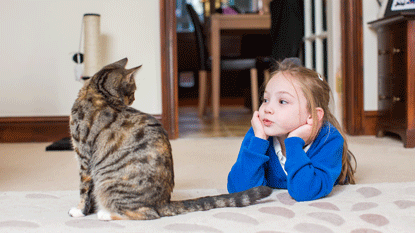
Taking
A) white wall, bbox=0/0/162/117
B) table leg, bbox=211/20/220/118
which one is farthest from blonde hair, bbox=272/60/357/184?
table leg, bbox=211/20/220/118

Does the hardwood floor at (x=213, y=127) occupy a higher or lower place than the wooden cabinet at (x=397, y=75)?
lower

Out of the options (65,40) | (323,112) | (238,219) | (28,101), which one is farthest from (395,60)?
(28,101)

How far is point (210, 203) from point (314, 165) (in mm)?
354

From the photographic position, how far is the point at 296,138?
4.34ft

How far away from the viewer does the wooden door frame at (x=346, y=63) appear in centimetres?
286

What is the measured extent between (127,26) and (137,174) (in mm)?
1953

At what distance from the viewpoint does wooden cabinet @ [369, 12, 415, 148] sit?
7.94ft

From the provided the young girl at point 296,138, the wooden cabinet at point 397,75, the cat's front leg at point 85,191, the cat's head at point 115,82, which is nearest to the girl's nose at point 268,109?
the young girl at point 296,138

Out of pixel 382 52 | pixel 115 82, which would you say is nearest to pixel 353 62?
pixel 382 52

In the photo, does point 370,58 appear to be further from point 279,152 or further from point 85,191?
point 85,191

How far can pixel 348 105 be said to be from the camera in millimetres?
2922

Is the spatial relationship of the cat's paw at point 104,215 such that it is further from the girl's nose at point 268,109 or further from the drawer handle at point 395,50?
the drawer handle at point 395,50

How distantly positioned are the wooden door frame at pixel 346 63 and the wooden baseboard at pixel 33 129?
17 centimetres

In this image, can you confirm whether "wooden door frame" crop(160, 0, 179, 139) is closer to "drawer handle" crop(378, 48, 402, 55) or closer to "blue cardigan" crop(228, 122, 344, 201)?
"drawer handle" crop(378, 48, 402, 55)
